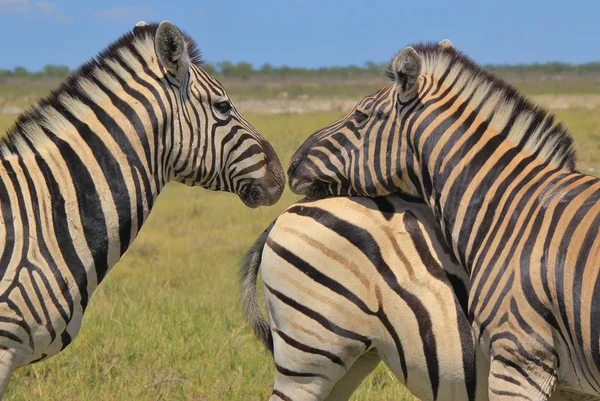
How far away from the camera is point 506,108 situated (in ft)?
13.5

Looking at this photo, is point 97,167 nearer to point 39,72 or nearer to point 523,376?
point 523,376

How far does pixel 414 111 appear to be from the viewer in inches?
167

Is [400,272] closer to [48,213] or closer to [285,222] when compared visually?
[285,222]

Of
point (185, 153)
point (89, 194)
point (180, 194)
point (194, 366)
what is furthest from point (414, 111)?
point (180, 194)

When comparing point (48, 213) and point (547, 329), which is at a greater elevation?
point (48, 213)

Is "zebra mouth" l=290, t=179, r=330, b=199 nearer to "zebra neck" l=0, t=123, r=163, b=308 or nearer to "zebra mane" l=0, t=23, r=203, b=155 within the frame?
"zebra neck" l=0, t=123, r=163, b=308

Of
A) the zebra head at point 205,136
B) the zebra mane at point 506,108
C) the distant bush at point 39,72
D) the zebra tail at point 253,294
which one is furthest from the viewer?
the distant bush at point 39,72

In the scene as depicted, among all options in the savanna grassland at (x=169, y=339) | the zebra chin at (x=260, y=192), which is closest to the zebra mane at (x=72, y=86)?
the zebra chin at (x=260, y=192)

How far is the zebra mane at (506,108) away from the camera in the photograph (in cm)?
403

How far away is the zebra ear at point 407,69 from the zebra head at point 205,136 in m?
0.84

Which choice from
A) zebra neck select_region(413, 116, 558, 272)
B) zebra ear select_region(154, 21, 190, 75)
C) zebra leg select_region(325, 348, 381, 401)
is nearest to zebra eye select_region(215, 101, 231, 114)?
zebra ear select_region(154, 21, 190, 75)

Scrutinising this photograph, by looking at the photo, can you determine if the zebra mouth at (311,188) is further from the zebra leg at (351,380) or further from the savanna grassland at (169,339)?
the savanna grassland at (169,339)

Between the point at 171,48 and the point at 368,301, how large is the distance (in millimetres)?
1617

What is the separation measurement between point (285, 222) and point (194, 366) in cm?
209
